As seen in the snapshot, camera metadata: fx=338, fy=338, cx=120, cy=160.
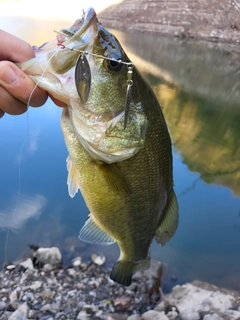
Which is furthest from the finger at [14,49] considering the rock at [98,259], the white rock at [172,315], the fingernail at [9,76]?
the rock at [98,259]

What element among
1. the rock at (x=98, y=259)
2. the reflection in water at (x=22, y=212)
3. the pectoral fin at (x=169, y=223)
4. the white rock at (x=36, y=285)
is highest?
the pectoral fin at (x=169, y=223)

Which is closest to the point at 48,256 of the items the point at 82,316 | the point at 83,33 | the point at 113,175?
the point at 82,316

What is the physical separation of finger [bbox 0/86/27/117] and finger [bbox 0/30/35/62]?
0.13 meters

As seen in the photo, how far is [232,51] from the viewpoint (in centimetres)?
1575

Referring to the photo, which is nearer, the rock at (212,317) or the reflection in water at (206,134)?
the rock at (212,317)

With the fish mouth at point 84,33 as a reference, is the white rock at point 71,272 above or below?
below

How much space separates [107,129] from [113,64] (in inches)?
9.5

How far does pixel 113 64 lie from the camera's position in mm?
1226

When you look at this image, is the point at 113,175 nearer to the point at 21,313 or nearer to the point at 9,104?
the point at 9,104

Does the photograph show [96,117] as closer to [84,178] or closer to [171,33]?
[84,178]

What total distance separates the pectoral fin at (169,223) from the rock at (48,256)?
1818 mm

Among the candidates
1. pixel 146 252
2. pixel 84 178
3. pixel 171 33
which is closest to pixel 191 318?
pixel 146 252

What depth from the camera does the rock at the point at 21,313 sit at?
2.62m

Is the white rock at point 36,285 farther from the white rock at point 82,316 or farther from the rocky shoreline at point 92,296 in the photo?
the white rock at point 82,316
